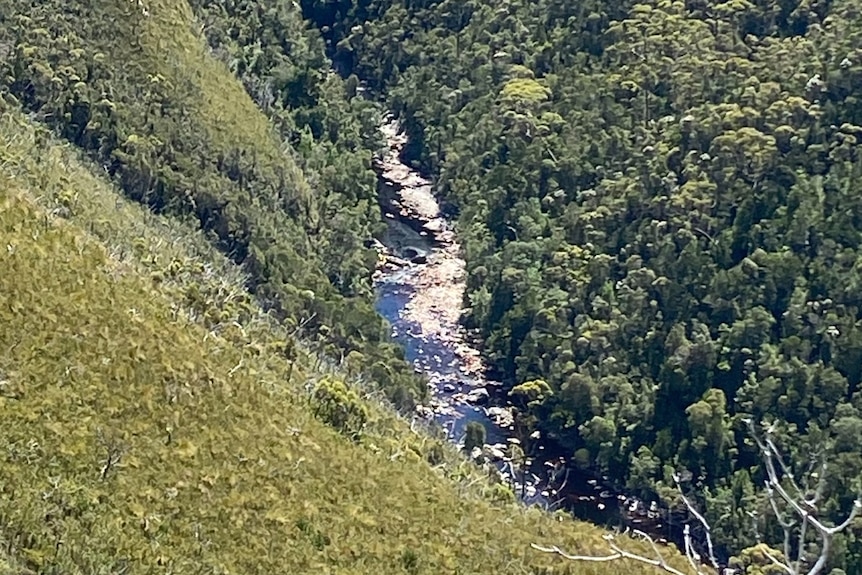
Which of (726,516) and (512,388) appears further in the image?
(512,388)

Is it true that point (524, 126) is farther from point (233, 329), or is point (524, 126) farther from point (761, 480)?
point (233, 329)

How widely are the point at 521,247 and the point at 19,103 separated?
44.5 meters

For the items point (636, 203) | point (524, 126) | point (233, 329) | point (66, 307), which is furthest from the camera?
point (524, 126)

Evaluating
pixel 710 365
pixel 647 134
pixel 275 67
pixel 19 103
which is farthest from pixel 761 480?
pixel 275 67

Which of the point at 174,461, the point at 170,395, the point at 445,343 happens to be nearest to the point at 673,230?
the point at 445,343

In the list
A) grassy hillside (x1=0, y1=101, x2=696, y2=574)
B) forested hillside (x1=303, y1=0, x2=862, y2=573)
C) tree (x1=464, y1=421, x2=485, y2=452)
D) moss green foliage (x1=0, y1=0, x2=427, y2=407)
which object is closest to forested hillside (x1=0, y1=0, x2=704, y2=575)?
grassy hillside (x1=0, y1=101, x2=696, y2=574)

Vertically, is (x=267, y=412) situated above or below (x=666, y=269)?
above

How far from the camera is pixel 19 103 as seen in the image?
276 ft

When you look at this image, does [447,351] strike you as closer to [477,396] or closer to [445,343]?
[445,343]

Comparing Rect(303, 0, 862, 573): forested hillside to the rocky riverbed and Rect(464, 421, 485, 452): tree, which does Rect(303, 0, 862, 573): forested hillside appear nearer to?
the rocky riverbed

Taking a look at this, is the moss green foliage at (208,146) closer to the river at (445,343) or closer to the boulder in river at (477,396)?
the river at (445,343)

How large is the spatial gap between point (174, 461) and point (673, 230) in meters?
74.1

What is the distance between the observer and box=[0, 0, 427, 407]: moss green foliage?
88375 mm

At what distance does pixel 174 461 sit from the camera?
1286 inches
